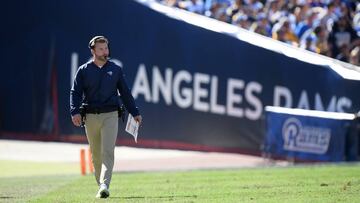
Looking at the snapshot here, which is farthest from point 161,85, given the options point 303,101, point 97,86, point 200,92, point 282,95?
point 97,86

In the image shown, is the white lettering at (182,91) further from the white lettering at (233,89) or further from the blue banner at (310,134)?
the blue banner at (310,134)

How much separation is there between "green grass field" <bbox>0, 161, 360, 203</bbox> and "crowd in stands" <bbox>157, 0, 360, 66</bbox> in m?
4.86

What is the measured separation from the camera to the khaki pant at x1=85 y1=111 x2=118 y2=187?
1076 centimetres

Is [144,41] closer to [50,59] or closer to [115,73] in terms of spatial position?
[50,59]

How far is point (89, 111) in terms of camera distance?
10.9 meters

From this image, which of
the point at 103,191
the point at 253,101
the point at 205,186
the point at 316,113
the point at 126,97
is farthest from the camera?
the point at 253,101

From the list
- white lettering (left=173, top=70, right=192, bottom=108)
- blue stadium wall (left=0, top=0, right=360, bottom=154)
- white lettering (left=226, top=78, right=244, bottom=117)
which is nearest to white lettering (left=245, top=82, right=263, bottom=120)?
blue stadium wall (left=0, top=0, right=360, bottom=154)

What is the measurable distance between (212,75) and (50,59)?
11.5ft

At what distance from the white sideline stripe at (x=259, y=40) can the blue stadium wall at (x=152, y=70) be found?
0.03 metres

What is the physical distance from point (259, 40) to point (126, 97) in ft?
27.7

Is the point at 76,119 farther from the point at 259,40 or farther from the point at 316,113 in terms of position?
the point at 259,40

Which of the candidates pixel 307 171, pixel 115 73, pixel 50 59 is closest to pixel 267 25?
pixel 50 59

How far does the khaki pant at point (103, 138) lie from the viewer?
10.8m

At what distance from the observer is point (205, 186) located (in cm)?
1248
